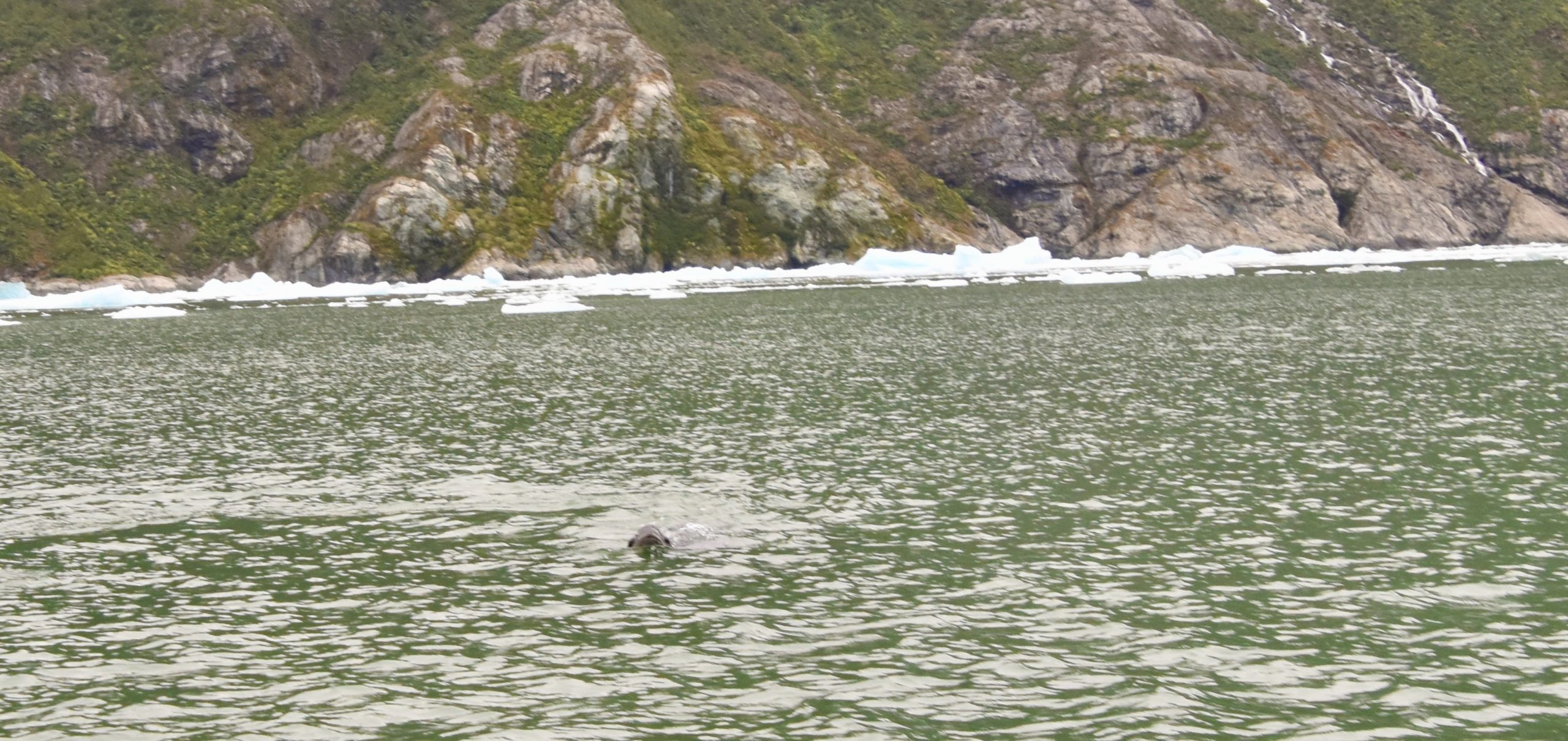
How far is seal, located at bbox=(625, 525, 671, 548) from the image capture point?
103 ft

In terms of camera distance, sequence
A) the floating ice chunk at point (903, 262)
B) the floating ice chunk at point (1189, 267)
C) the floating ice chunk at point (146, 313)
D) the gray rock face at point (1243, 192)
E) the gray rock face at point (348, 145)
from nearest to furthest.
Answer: the floating ice chunk at point (146, 313) < the floating ice chunk at point (1189, 267) < the floating ice chunk at point (903, 262) < the gray rock face at point (348, 145) < the gray rock face at point (1243, 192)

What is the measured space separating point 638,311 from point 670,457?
217 feet

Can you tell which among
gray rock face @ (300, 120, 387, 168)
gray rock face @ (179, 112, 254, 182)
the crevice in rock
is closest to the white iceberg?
the crevice in rock

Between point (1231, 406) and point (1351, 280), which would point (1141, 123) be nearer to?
point (1351, 280)

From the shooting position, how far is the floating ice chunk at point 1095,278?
130 m

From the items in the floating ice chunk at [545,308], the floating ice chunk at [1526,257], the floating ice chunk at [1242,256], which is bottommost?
the floating ice chunk at [545,308]

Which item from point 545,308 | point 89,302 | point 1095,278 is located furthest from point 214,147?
point 1095,278

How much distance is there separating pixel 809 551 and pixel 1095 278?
110 meters

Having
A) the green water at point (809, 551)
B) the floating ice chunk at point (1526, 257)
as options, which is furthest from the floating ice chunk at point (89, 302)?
the floating ice chunk at point (1526, 257)

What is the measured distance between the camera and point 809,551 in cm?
3075

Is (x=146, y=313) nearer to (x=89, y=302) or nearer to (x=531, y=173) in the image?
(x=89, y=302)

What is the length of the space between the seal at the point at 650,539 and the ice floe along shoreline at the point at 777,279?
3099 inches

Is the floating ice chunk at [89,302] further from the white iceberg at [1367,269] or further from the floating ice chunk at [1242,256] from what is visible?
the floating ice chunk at [1242,256]

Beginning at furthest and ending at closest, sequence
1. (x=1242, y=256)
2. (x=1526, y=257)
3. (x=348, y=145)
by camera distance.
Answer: (x=348, y=145)
(x=1242, y=256)
(x=1526, y=257)
